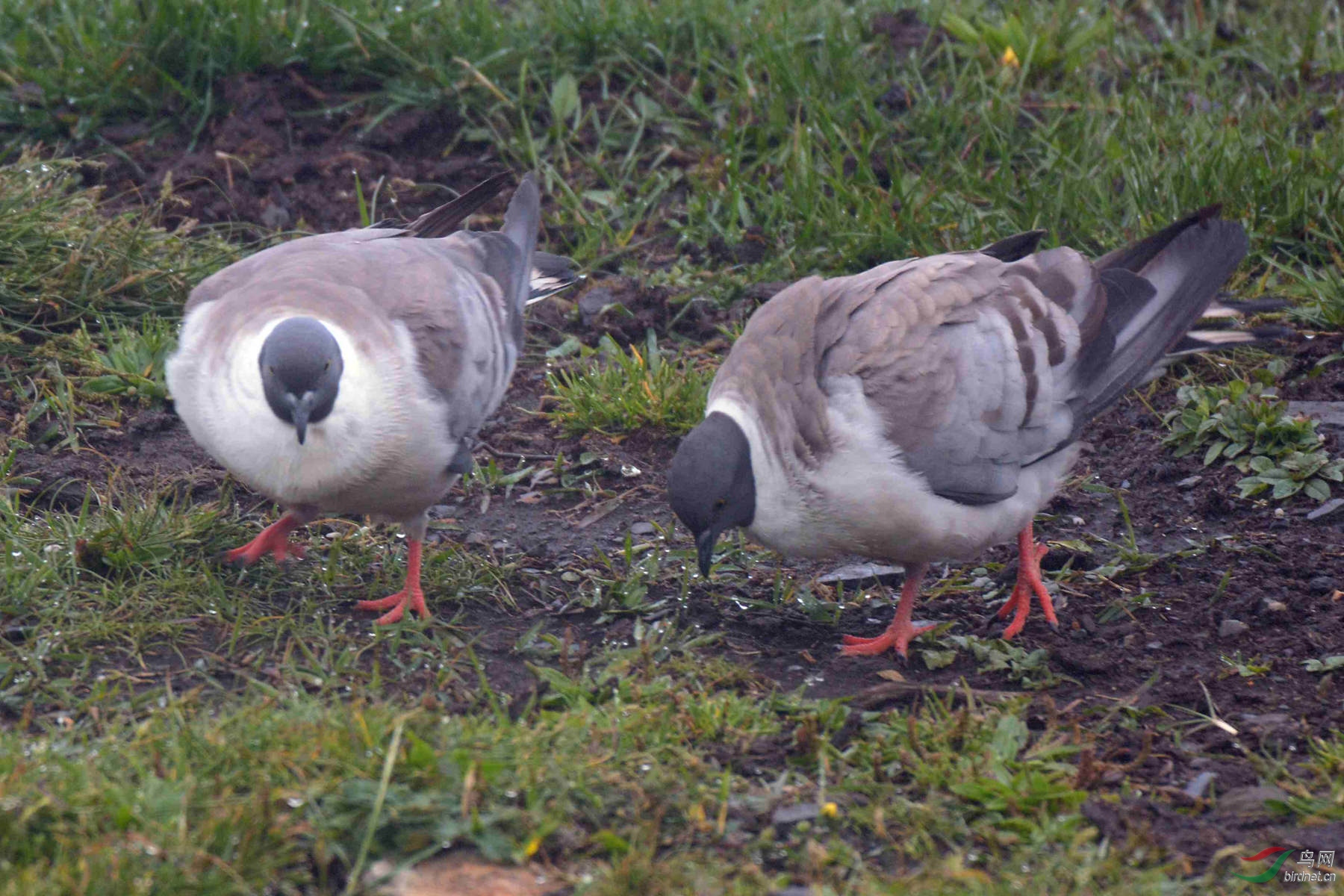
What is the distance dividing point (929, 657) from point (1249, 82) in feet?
14.1

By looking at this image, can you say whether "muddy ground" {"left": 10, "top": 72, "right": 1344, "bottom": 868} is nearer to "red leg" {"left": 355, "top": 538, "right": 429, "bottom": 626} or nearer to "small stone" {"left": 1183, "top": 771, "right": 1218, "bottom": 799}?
"small stone" {"left": 1183, "top": 771, "right": 1218, "bottom": 799}

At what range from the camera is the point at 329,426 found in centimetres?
395

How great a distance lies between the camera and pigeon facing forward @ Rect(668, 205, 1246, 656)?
13.3 feet

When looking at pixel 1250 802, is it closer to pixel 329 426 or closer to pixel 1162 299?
pixel 1162 299

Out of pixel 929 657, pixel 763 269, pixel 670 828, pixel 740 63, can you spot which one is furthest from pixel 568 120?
pixel 670 828

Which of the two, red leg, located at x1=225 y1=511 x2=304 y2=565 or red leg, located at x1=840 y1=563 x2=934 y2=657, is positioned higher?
red leg, located at x1=225 y1=511 x2=304 y2=565

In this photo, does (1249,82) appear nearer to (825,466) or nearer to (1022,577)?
(1022,577)

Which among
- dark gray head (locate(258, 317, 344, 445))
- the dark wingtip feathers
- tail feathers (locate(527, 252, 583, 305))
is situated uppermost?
dark gray head (locate(258, 317, 344, 445))

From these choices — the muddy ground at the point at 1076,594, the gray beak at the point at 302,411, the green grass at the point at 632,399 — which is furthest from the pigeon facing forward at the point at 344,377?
the green grass at the point at 632,399

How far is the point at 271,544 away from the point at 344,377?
774 mm

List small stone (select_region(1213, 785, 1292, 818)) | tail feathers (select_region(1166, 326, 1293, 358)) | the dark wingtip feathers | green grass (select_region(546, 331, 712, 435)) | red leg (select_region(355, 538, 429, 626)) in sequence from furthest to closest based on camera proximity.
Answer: green grass (select_region(546, 331, 712, 435)) < tail feathers (select_region(1166, 326, 1293, 358)) < the dark wingtip feathers < red leg (select_region(355, 538, 429, 626)) < small stone (select_region(1213, 785, 1292, 818))

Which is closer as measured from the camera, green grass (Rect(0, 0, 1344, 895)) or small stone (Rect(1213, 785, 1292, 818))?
green grass (Rect(0, 0, 1344, 895))

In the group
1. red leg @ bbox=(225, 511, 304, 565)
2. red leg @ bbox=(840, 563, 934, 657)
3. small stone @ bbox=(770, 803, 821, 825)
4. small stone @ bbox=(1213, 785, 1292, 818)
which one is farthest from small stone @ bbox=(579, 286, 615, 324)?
small stone @ bbox=(1213, 785, 1292, 818)

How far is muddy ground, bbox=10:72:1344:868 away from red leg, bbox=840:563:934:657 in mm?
46
